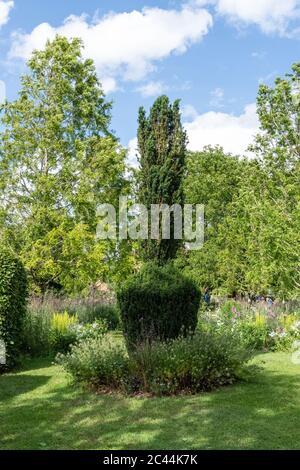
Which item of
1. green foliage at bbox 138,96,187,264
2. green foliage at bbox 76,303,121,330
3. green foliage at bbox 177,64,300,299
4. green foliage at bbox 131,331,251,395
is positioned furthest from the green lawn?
green foliage at bbox 138,96,187,264

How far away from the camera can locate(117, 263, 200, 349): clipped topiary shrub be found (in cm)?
922

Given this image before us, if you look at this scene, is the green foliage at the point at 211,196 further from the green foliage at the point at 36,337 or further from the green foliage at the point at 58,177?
the green foliage at the point at 36,337

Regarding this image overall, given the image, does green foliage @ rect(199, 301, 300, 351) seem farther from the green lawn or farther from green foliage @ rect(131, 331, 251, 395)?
the green lawn

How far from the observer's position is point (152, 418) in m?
6.36

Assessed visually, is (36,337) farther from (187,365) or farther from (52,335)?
(187,365)

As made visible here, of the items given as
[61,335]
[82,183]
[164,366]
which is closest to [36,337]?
[61,335]

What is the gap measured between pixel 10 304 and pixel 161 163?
1390 centimetres

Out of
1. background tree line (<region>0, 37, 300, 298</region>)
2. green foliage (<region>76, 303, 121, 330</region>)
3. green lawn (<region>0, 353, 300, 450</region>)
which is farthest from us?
background tree line (<region>0, 37, 300, 298</region>)

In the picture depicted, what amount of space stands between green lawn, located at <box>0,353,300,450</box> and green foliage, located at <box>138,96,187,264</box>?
44.4 ft

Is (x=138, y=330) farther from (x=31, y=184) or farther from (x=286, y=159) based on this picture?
(x=286, y=159)

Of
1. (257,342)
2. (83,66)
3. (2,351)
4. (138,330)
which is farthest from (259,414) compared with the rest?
→ (83,66)

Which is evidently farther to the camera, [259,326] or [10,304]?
[259,326]

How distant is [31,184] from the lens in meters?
18.5

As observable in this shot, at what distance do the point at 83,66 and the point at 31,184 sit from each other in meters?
5.23
